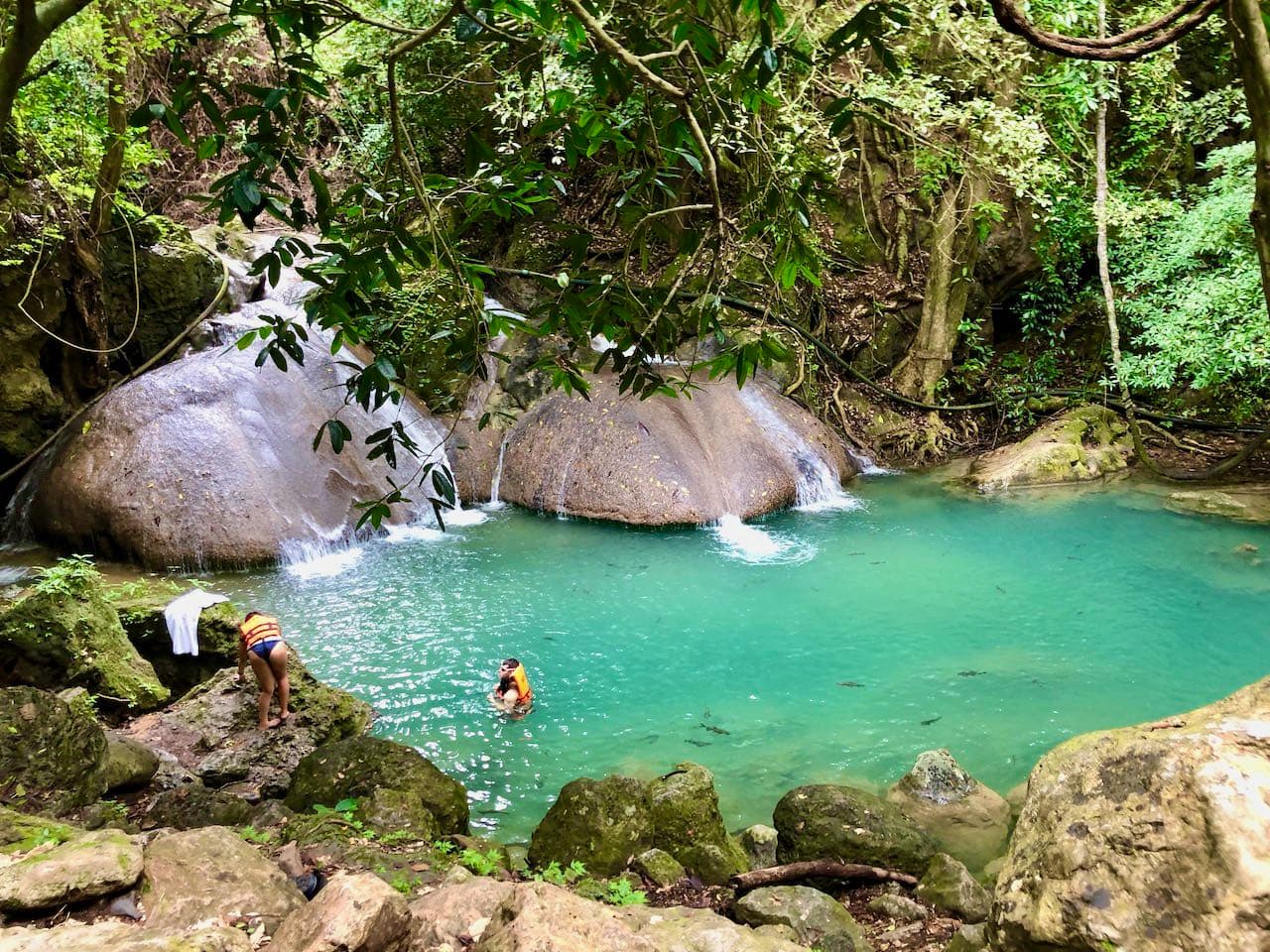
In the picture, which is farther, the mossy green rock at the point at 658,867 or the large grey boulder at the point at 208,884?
the mossy green rock at the point at 658,867

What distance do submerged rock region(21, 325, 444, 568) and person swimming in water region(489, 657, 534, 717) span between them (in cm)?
298

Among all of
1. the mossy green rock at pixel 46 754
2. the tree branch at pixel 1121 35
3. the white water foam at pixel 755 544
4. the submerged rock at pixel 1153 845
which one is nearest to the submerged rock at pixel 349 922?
the submerged rock at pixel 1153 845

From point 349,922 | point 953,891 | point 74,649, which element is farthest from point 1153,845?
point 74,649

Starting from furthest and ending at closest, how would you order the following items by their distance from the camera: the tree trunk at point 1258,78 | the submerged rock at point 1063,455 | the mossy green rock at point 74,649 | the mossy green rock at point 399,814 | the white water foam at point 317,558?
the submerged rock at point 1063,455, the white water foam at point 317,558, the mossy green rock at point 74,649, the mossy green rock at point 399,814, the tree trunk at point 1258,78

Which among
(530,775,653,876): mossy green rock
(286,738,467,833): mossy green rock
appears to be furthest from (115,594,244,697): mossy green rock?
(530,775,653,876): mossy green rock

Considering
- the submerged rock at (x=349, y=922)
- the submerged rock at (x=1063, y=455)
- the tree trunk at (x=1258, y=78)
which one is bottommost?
the submerged rock at (x=349, y=922)

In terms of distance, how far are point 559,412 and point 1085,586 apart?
266 inches

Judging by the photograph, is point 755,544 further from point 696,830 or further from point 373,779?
point 373,779

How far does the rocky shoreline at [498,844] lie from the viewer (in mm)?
1812

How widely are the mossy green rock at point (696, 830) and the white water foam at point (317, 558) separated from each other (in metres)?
5.39

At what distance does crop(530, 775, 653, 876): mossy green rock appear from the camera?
4.16 m

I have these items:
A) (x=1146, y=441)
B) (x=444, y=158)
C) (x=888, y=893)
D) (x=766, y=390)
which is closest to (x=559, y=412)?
(x=766, y=390)

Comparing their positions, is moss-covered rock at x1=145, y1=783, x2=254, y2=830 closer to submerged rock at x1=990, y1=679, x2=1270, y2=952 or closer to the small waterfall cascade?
submerged rock at x1=990, y1=679, x2=1270, y2=952

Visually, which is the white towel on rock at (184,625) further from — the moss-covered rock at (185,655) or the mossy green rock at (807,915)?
the mossy green rock at (807,915)
